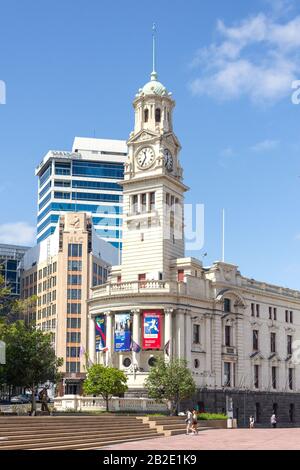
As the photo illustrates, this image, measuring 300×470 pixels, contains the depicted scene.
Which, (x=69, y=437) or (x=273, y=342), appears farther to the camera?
(x=273, y=342)

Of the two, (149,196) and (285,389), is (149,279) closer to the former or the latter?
(149,196)

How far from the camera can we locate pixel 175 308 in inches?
3219

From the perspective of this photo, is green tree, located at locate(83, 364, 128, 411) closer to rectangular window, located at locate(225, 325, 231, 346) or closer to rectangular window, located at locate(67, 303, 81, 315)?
rectangular window, located at locate(225, 325, 231, 346)

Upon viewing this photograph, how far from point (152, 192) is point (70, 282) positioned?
45.4m

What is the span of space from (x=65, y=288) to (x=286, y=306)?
4367cm

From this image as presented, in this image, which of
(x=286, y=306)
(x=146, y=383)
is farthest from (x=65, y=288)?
(x=146, y=383)

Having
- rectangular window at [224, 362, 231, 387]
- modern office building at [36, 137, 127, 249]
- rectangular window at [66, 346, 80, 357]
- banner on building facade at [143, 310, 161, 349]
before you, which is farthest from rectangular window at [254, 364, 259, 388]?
modern office building at [36, 137, 127, 249]

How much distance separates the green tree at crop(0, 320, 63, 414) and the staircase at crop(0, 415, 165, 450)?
930 centimetres

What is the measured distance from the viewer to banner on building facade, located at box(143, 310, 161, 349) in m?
80.5

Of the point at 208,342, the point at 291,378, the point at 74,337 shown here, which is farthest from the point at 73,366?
the point at 208,342

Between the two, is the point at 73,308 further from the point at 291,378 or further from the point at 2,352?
the point at 2,352

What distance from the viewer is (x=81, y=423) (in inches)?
2045

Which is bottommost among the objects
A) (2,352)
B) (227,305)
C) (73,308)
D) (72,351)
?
(2,352)

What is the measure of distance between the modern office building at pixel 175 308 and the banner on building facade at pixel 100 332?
12 cm
